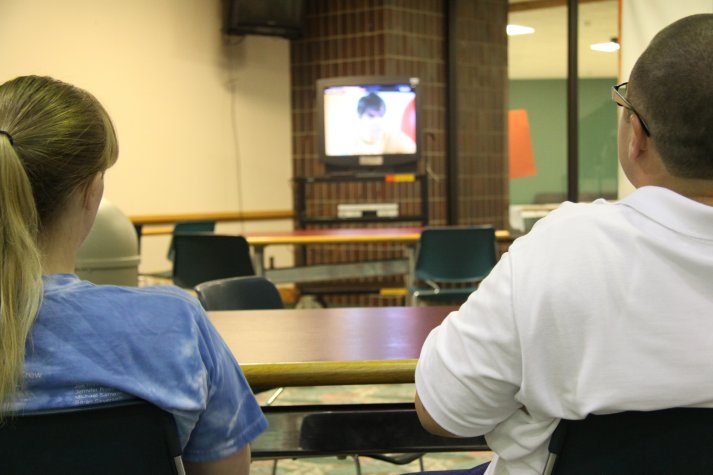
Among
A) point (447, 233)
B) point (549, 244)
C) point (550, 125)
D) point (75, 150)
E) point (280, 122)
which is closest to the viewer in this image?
point (549, 244)

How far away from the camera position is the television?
5887 mm

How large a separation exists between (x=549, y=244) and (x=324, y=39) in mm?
6437

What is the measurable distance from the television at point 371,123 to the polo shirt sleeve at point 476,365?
4959 mm

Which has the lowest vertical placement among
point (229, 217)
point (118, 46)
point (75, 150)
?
point (229, 217)

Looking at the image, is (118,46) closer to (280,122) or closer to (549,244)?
(280,122)

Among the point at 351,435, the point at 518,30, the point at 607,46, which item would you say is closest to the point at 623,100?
the point at 351,435

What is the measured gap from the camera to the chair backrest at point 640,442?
2.82ft

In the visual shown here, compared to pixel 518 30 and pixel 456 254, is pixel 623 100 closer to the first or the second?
pixel 456 254

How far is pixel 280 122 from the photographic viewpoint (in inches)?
288

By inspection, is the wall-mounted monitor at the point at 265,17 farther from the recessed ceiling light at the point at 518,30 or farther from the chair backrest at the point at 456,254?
the chair backrest at the point at 456,254

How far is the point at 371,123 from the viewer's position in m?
5.92

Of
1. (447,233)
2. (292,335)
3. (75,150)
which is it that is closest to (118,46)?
(447,233)

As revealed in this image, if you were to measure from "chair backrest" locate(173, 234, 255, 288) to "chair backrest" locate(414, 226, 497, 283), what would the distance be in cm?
95

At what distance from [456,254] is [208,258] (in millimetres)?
1318
